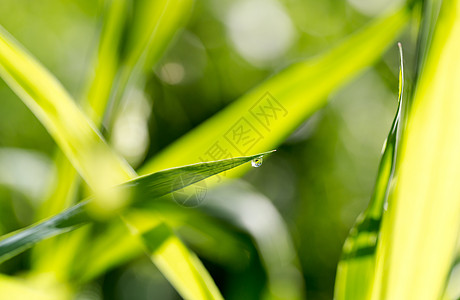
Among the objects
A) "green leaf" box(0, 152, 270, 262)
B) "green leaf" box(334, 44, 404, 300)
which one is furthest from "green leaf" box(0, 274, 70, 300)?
"green leaf" box(334, 44, 404, 300)

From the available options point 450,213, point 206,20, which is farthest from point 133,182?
point 206,20

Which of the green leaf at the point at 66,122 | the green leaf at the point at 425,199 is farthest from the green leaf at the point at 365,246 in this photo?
the green leaf at the point at 66,122

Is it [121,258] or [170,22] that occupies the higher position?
[170,22]

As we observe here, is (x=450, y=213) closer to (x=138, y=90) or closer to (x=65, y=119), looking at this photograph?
(x=65, y=119)

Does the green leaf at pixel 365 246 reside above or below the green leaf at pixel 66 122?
below

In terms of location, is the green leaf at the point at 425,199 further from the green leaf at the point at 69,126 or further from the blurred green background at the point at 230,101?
the blurred green background at the point at 230,101

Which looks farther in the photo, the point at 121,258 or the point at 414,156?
the point at 121,258
